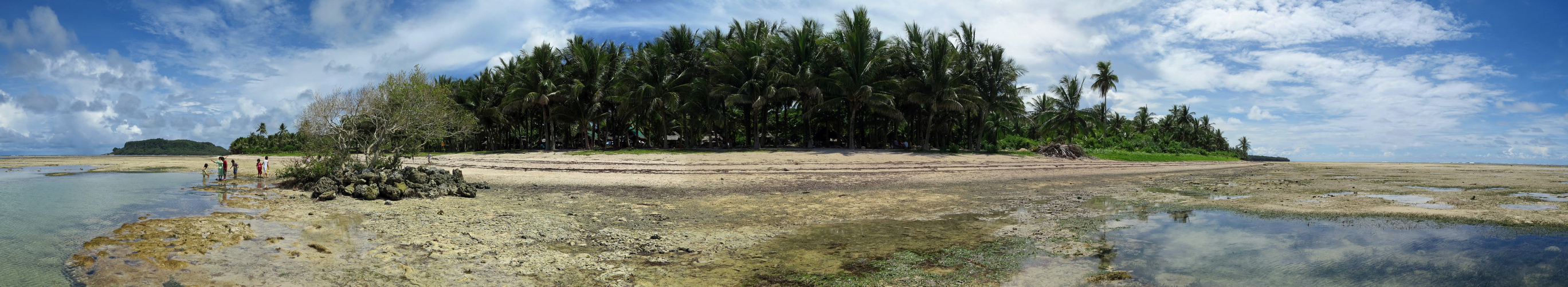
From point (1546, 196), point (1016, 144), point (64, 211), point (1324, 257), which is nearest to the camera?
point (1324, 257)

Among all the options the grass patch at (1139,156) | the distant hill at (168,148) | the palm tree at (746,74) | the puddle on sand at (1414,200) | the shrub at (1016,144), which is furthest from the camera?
the distant hill at (168,148)

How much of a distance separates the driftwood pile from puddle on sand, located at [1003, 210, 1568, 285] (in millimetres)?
26273

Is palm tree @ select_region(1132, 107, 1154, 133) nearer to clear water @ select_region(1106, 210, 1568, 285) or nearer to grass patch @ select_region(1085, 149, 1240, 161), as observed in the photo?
grass patch @ select_region(1085, 149, 1240, 161)

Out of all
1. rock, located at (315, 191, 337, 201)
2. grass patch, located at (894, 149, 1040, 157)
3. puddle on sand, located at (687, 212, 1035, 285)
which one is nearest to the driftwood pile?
grass patch, located at (894, 149, 1040, 157)

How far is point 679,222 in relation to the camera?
9367mm

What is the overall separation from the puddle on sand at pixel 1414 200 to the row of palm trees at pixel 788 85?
19855mm

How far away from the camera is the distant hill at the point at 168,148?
8594cm

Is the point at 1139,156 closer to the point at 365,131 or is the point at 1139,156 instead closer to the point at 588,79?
the point at 588,79

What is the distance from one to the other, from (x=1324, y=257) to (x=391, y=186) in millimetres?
15229

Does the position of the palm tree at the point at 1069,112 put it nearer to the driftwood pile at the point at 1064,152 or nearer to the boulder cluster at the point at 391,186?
the driftwood pile at the point at 1064,152

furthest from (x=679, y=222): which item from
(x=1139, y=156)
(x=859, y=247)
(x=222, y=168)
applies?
(x=1139, y=156)

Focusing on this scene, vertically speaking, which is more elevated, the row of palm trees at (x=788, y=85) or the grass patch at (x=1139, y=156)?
the row of palm trees at (x=788, y=85)

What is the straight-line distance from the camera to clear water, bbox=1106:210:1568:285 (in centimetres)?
544

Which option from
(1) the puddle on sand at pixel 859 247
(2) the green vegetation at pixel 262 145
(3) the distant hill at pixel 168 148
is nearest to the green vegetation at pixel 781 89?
(1) the puddle on sand at pixel 859 247
